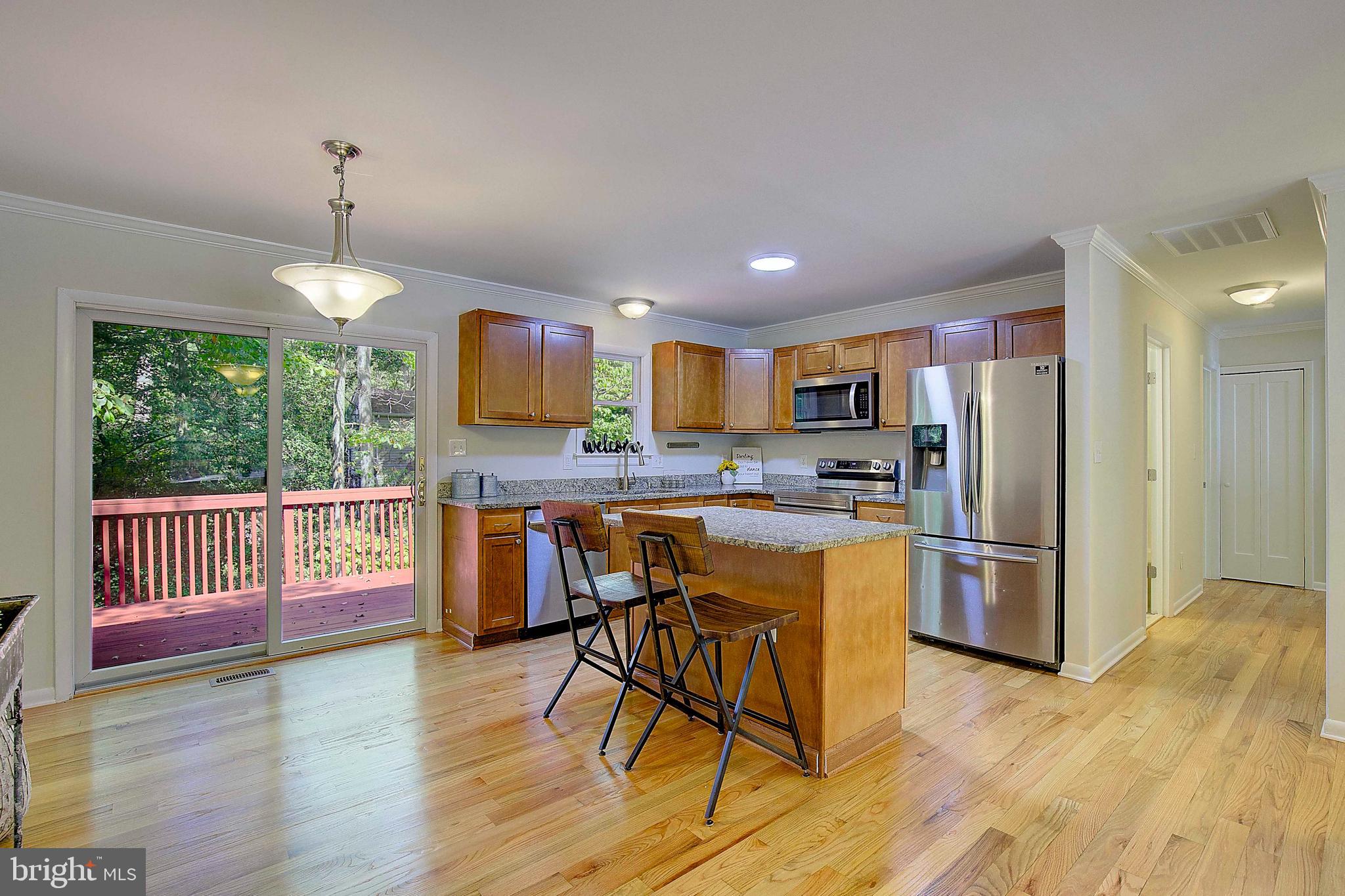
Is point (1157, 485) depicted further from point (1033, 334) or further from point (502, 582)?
point (502, 582)

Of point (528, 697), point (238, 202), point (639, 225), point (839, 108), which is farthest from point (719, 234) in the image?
point (528, 697)

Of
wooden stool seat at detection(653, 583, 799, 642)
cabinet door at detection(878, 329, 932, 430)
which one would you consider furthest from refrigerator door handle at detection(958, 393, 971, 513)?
wooden stool seat at detection(653, 583, 799, 642)

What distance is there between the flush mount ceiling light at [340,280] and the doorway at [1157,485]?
5.00m

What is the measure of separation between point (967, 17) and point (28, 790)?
3.61 m

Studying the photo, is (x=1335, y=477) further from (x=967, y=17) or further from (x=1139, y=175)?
(x=967, y=17)

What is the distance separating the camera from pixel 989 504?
12.4 feet

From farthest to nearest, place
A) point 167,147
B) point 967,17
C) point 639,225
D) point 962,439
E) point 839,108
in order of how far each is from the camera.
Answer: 1. point 962,439
2. point 639,225
3. point 167,147
4. point 839,108
5. point 967,17

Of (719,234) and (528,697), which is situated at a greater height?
(719,234)

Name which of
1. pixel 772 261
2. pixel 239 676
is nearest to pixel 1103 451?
pixel 772 261

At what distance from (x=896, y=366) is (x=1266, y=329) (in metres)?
3.71

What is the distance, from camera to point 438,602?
174 inches

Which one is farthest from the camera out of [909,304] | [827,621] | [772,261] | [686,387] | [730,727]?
[686,387]

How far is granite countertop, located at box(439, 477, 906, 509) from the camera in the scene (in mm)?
4160

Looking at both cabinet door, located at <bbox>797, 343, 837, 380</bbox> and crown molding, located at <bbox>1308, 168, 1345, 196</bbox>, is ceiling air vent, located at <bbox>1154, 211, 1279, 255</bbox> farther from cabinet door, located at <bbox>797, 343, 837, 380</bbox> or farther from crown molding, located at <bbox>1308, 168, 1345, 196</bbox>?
cabinet door, located at <bbox>797, 343, 837, 380</bbox>
